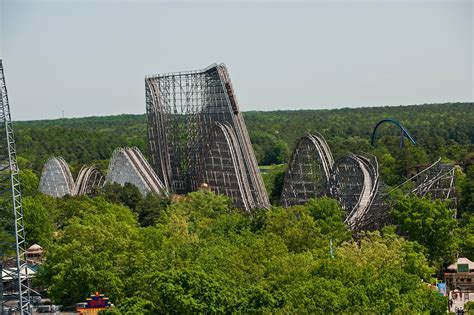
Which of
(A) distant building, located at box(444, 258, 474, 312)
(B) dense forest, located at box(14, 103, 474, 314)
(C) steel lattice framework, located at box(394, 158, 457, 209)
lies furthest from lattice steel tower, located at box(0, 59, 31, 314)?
(C) steel lattice framework, located at box(394, 158, 457, 209)

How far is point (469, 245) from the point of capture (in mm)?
59594

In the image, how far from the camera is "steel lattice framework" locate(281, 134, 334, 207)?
7050 centimetres

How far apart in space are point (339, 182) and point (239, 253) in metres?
22.3

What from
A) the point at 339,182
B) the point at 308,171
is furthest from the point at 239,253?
the point at 308,171

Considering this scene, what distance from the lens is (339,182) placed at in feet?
228

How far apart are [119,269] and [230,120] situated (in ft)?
97.7

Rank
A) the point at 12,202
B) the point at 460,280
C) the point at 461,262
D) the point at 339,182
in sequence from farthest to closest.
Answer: the point at 339,182
the point at 461,262
the point at 460,280
the point at 12,202

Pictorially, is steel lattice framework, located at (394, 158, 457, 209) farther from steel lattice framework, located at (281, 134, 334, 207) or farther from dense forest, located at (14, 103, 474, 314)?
steel lattice framework, located at (281, 134, 334, 207)

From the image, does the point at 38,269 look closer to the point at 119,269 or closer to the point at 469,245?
the point at 119,269

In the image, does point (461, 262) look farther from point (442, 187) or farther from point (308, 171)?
point (308, 171)

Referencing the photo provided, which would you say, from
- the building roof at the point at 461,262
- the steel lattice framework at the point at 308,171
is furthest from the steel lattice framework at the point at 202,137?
the building roof at the point at 461,262

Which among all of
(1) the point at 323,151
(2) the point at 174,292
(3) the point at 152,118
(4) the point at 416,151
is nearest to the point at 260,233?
(1) the point at 323,151

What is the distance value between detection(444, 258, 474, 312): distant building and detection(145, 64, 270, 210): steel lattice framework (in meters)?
17.1

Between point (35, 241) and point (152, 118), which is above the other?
point (152, 118)
